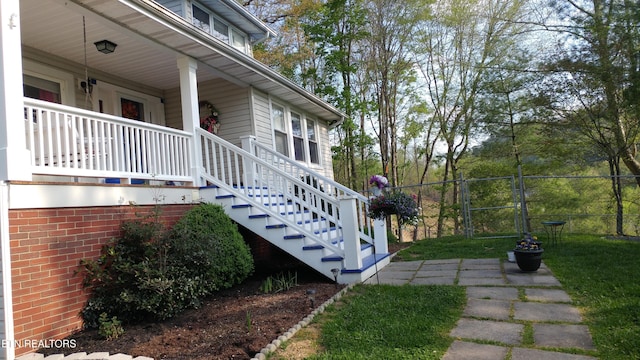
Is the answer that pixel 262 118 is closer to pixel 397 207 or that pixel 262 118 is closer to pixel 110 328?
pixel 397 207

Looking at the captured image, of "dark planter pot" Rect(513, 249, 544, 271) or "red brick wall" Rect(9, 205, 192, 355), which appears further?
"dark planter pot" Rect(513, 249, 544, 271)

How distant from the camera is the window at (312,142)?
403 inches

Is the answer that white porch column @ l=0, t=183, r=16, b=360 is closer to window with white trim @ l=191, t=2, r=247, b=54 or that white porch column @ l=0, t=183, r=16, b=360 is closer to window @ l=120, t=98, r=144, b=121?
window @ l=120, t=98, r=144, b=121

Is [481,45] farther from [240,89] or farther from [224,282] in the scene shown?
[224,282]

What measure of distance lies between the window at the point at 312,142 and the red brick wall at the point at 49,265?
692cm

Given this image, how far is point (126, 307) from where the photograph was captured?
3408 mm

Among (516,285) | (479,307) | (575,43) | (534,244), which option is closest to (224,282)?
(479,307)

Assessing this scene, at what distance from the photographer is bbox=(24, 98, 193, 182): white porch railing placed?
11.3 ft

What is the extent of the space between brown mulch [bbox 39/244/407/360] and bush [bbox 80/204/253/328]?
0.18 meters

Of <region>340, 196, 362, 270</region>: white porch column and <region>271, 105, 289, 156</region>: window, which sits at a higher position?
<region>271, 105, 289, 156</region>: window

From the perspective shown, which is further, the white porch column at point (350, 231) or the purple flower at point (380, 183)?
the purple flower at point (380, 183)

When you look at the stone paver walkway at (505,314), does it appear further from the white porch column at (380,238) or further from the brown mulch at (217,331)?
the white porch column at (380,238)

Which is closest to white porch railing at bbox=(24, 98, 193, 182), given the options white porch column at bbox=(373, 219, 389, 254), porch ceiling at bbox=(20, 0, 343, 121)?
porch ceiling at bbox=(20, 0, 343, 121)

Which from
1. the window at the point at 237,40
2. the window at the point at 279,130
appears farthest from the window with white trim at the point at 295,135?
the window at the point at 237,40
